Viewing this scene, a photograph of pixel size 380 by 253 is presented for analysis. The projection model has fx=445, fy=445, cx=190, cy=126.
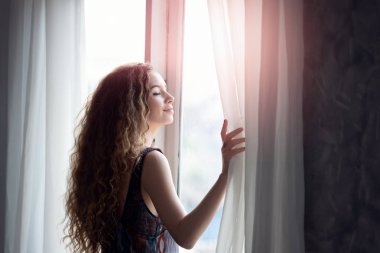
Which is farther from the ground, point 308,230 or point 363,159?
point 363,159

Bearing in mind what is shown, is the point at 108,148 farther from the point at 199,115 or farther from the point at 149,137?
the point at 199,115

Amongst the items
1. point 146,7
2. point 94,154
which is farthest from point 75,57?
point 94,154

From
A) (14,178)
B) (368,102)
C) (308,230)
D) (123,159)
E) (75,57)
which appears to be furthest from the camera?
(14,178)

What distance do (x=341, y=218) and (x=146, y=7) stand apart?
1.19m

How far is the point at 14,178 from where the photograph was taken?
191cm

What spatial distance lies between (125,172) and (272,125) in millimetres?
518

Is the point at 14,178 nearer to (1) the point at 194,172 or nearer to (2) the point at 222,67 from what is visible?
(1) the point at 194,172

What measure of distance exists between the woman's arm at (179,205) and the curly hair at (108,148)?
0.42 ft

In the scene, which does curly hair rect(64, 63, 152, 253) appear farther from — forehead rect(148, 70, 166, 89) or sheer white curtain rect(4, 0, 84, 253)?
sheer white curtain rect(4, 0, 84, 253)

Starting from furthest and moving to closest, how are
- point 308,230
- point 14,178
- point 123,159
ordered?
1. point 14,178
2. point 123,159
3. point 308,230

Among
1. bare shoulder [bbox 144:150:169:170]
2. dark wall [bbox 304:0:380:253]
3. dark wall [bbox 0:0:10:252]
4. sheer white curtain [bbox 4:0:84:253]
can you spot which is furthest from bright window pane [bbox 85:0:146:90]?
dark wall [bbox 304:0:380:253]

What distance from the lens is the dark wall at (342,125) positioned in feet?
3.21

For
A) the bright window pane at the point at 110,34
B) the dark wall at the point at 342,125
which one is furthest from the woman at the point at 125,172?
the bright window pane at the point at 110,34

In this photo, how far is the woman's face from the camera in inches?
56.9
